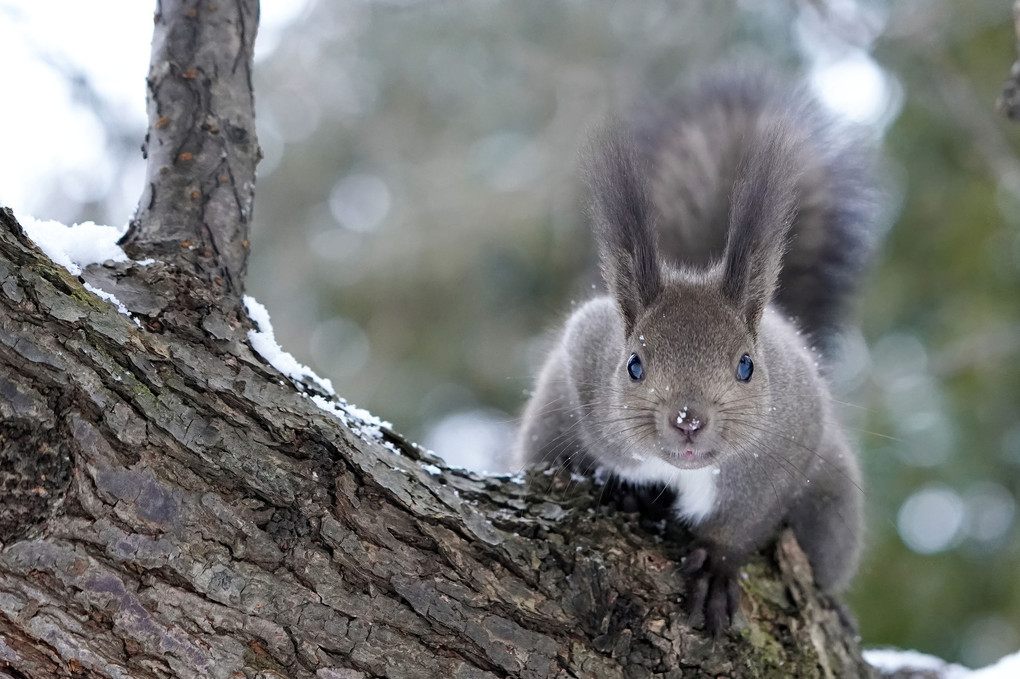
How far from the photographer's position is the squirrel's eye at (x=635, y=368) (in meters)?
2.13

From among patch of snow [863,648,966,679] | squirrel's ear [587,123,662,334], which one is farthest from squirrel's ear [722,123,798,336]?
patch of snow [863,648,966,679]

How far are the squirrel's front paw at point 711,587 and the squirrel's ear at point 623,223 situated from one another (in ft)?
1.89

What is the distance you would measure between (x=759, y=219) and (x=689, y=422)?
513mm

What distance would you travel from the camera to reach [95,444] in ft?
→ 4.98

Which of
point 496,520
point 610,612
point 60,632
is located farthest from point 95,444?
point 610,612

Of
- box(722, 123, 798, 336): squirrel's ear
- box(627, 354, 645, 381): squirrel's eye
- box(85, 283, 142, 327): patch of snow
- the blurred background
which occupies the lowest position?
box(85, 283, 142, 327): patch of snow

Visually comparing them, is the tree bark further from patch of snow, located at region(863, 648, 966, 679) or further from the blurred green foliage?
the blurred green foliage

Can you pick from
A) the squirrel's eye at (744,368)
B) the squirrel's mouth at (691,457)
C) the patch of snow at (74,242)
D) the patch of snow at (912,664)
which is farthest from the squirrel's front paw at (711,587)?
the patch of snow at (74,242)

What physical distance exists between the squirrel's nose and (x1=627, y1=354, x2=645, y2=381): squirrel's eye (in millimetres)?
201

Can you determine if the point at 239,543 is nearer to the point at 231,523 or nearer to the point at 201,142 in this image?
the point at 231,523

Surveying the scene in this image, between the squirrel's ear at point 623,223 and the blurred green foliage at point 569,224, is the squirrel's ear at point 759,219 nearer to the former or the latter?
the squirrel's ear at point 623,223

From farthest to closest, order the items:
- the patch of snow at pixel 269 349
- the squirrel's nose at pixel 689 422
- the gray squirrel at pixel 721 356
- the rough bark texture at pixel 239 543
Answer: the gray squirrel at pixel 721 356 < the squirrel's nose at pixel 689 422 < the patch of snow at pixel 269 349 < the rough bark texture at pixel 239 543

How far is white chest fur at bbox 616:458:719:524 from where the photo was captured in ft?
7.30

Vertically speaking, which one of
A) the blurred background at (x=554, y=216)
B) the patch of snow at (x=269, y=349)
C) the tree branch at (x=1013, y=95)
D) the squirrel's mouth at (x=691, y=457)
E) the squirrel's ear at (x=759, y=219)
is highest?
the blurred background at (x=554, y=216)
